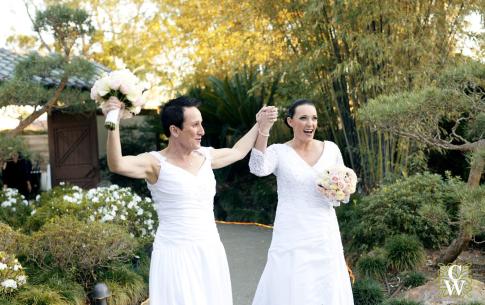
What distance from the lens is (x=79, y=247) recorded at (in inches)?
217

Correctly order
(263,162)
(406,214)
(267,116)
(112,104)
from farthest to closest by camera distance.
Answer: (406,214), (263,162), (267,116), (112,104)

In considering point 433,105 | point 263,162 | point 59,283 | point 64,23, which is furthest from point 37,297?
point 64,23

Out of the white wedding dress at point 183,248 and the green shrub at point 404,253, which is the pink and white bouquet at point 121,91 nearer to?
the white wedding dress at point 183,248

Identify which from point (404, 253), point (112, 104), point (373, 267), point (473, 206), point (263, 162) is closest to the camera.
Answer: point (112, 104)

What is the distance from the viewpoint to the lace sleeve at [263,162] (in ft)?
13.9

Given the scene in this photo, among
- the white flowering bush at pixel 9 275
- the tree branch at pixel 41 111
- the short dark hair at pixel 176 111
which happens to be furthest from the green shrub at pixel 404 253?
the tree branch at pixel 41 111

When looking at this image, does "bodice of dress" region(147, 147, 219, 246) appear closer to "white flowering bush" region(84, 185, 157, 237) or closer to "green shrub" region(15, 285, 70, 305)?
"green shrub" region(15, 285, 70, 305)

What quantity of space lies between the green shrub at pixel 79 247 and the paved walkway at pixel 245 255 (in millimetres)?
1196

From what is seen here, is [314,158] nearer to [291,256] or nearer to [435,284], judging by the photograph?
[291,256]

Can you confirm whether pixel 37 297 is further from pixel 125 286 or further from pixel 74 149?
pixel 74 149

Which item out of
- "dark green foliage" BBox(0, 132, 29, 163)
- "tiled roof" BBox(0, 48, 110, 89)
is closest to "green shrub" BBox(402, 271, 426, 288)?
"dark green foliage" BBox(0, 132, 29, 163)

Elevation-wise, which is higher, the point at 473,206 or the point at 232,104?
the point at 232,104

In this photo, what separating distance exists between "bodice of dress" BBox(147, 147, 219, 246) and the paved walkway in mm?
2733

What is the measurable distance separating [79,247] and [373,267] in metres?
2.65
